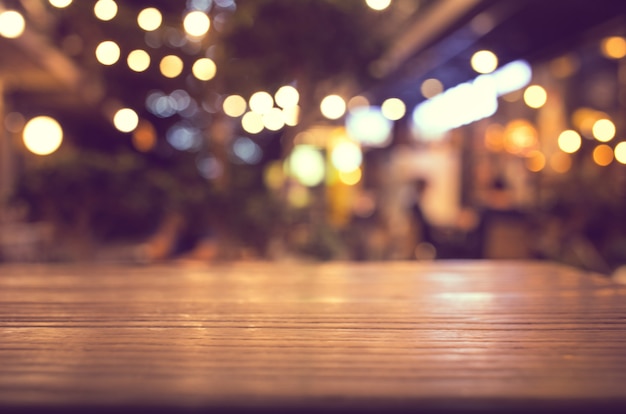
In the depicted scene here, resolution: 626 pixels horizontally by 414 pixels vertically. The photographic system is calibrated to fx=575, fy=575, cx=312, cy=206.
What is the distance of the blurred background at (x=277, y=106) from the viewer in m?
4.56

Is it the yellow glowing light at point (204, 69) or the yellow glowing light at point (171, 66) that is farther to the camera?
the yellow glowing light at point (171, 66)

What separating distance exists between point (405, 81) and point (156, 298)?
798 centimetres

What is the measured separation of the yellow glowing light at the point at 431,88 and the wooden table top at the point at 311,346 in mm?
7132

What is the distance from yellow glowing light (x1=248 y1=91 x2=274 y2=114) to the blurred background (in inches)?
1.6

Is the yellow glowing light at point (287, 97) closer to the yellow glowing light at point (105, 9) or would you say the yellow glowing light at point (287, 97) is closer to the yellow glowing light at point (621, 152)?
the yellow glowing light at point (105, 9)

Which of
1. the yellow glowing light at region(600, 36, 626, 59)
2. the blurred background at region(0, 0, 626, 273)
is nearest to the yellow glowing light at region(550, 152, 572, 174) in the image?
the blurred background at region(0, 0, 626, 273)

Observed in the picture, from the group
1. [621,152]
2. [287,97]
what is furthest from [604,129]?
[287,97]

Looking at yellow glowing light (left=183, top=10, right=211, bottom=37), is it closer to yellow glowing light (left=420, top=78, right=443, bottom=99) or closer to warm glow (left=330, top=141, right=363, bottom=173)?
yellow glowing light (left=420, top=78, right=443, bottom=99)

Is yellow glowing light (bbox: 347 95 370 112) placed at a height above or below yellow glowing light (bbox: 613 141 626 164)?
above

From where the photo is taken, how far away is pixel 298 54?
4496 mm

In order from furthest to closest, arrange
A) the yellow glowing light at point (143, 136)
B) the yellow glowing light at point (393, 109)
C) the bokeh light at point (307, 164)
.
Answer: the bokeh light at point (307, 164) < the yellow glowing light at point (393, 109) < the yellow glowing light at point (143, 136)

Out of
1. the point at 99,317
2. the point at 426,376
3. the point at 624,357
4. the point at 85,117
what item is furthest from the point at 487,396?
the point at 85,117

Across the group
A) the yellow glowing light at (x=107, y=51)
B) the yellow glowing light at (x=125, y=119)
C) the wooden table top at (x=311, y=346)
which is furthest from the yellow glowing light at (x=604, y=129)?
the wooden table top at (x=311, y=346)

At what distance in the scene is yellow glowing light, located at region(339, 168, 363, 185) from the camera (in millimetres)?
14672
